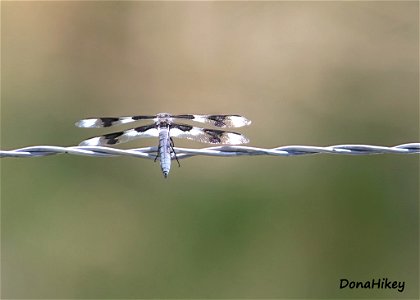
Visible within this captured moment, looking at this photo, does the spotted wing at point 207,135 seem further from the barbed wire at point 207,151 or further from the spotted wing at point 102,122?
the barbed wire at point 207,151

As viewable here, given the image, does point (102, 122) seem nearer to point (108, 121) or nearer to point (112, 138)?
point (108, 121)

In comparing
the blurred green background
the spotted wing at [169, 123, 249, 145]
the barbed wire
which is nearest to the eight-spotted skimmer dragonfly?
the spotted wing at [169, 123, 249, 145]

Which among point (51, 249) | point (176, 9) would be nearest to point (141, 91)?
point (176, 9)

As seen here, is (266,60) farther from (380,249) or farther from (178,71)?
(380,249)

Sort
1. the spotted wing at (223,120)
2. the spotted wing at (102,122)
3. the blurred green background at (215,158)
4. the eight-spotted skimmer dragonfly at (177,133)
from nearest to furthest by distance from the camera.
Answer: the eight-spotted skimmer dragonfly at (177,133) < the spotted wing at (223,120) < the spotted wing at (102,122) < the blurred green background at (215,158)

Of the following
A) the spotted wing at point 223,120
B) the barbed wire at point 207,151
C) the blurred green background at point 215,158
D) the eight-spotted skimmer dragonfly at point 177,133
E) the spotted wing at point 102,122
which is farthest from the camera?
the blurred green background at point 215,158

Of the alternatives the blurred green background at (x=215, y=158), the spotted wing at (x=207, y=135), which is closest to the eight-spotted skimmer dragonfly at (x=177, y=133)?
the spotted wing at (x=207, y=135)
